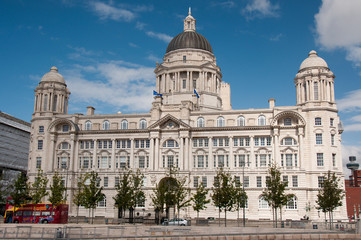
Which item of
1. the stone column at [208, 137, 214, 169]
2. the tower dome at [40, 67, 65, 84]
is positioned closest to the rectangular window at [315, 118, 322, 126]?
the stone column at [208, 137, 214, 169]

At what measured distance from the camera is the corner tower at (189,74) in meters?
104

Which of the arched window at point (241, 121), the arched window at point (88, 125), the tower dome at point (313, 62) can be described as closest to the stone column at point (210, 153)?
the arched window at point (241, 121)

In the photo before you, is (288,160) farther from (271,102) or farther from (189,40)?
(189,40)

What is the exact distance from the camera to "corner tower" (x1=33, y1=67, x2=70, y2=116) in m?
95.8

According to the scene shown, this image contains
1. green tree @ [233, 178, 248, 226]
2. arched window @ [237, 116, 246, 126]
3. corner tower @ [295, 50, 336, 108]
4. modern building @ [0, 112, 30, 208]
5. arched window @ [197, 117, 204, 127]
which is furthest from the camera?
modern building @ [0, 112, 30, 208]

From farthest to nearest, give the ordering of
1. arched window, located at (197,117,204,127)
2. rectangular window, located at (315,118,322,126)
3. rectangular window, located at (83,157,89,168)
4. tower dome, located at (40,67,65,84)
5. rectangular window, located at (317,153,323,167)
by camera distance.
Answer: tower dome, located at (40,67,65,84)
rectangular window, located at (83,157,89,168)
arched window, located at (197,117,204,127)
rectangular window, located at (315,118,322,126)
rectangular window, located at (317,153,323,167)

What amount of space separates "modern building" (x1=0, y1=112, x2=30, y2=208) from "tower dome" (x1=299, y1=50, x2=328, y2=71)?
249 ft

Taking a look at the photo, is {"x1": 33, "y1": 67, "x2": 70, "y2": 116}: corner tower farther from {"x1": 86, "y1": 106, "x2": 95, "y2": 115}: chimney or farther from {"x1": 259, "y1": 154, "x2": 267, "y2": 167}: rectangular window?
{"x1": 259, "y1": 154, "x2": 267, "y2": 167}: rectangular window

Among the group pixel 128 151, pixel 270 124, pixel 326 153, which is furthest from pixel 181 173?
pixel 326 153

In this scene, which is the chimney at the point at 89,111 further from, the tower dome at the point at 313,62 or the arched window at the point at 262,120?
the tower dome at the point at 313,62

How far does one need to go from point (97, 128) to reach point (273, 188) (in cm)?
4164

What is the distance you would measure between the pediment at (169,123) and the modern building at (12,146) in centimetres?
4702

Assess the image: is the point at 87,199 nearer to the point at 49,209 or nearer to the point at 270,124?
the point at 49,209

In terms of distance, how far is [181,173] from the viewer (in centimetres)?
8519
